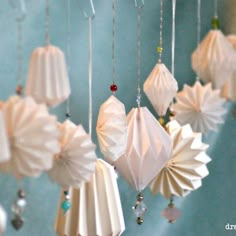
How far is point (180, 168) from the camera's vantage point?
93cm

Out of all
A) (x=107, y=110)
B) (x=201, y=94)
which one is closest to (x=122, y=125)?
(x=107, y=110)

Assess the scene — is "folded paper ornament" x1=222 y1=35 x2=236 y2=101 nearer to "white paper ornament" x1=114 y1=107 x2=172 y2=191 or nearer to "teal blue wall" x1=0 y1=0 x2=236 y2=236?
"white paper ornament" x1=114 y1=107 x2=172 y2=191

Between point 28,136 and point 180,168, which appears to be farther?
point 180,168

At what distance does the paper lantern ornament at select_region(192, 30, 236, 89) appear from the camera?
0.75 metres

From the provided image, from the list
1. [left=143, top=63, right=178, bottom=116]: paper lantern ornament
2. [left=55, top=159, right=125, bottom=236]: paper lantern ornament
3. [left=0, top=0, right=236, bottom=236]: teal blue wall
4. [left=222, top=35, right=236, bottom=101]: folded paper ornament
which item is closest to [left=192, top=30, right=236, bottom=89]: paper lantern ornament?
[left=222, top=35, right=236, bottom=101]: folded paper ornament

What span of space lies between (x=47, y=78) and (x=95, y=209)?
27 cm

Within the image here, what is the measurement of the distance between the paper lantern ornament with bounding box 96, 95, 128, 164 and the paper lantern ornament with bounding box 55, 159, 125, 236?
1.8 inches

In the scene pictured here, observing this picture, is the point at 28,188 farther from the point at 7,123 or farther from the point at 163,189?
the point at 7,123

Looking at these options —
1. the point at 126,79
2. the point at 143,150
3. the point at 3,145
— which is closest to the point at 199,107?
the point at 143,150

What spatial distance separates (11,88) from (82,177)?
0.33 m

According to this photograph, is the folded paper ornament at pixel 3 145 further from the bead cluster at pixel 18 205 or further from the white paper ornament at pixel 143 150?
the white paper ornament at pixel 143 150

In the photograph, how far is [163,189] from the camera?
927 millimetres

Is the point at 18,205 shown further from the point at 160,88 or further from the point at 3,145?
the point at 160,88

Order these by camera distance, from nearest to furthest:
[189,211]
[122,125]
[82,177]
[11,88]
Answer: [82,177], [122,125], [11,88], [189,211]
